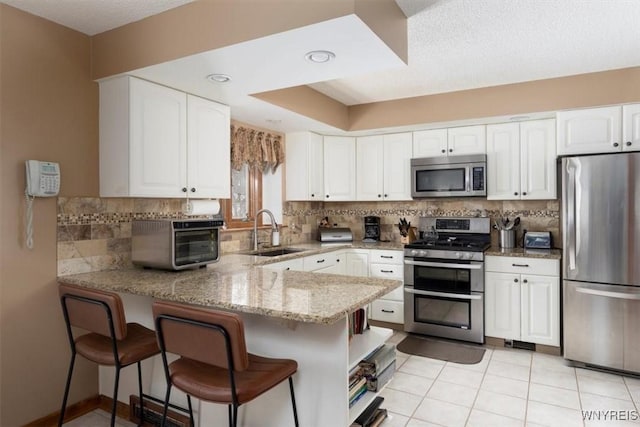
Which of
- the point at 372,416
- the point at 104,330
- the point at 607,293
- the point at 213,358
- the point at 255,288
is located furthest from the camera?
the point at 607,293

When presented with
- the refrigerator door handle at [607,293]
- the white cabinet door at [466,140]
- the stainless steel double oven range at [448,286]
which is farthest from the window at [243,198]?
the refrigerator door handle at [607,293]

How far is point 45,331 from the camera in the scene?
231cm

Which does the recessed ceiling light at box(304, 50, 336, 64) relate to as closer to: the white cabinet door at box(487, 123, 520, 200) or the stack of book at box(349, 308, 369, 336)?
the stack of book at box(349, 308, 369, 336)

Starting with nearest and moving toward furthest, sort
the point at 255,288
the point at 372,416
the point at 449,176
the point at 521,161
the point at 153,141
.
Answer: the point at 255,288 → the point at 372,416 → the point at 153,141 → the point at 521,161 → the point at 449,176

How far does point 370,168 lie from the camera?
4.55 metres

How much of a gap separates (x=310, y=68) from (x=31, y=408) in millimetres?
2521

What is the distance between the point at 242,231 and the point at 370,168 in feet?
5.49

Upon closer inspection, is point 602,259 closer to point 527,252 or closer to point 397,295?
point 527,252

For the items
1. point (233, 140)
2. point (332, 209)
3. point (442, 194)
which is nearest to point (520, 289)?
point (442, 194)

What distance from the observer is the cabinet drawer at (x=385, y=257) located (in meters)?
4.11

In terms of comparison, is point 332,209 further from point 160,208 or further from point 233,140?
point 160,208

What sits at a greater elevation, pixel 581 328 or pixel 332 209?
pixel 332 209

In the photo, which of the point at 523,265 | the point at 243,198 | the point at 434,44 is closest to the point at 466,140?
the point at 523,265
